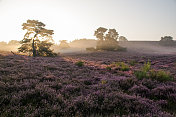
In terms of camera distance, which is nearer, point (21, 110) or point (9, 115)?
point (9, 115)

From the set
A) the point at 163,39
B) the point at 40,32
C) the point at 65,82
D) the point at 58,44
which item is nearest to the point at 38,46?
the point at 40,32

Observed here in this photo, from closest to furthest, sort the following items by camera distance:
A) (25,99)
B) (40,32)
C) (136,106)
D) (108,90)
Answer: (136,106) → (25,99) → (108,90) → (40,32)

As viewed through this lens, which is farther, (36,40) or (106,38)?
(106,38)

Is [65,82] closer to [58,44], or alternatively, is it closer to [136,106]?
[136,106]

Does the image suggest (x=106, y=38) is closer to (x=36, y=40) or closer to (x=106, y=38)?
(x=106, y=38)

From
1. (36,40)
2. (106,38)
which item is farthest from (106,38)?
(36,40)

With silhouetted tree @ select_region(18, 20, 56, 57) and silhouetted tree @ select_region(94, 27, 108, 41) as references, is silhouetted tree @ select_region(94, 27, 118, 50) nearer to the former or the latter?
silhouetted tree @ select_region(94, 27, 108, 41)

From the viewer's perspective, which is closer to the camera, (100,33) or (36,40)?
(36,40)

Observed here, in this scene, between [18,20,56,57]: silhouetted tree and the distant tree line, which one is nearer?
[18,20,56,57]: silhouetted tree

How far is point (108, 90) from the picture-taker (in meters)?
4.61

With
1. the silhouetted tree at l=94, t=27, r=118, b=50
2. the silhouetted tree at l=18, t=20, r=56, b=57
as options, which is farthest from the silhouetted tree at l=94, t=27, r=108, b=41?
the silhouetted tree at l=18, t=20, r=56, b=57

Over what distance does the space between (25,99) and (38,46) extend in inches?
1015

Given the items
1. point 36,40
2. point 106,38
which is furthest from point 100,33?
point 36,40

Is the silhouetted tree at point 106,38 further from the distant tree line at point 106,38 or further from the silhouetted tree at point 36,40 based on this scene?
the silhouetted tree at point 36,40
